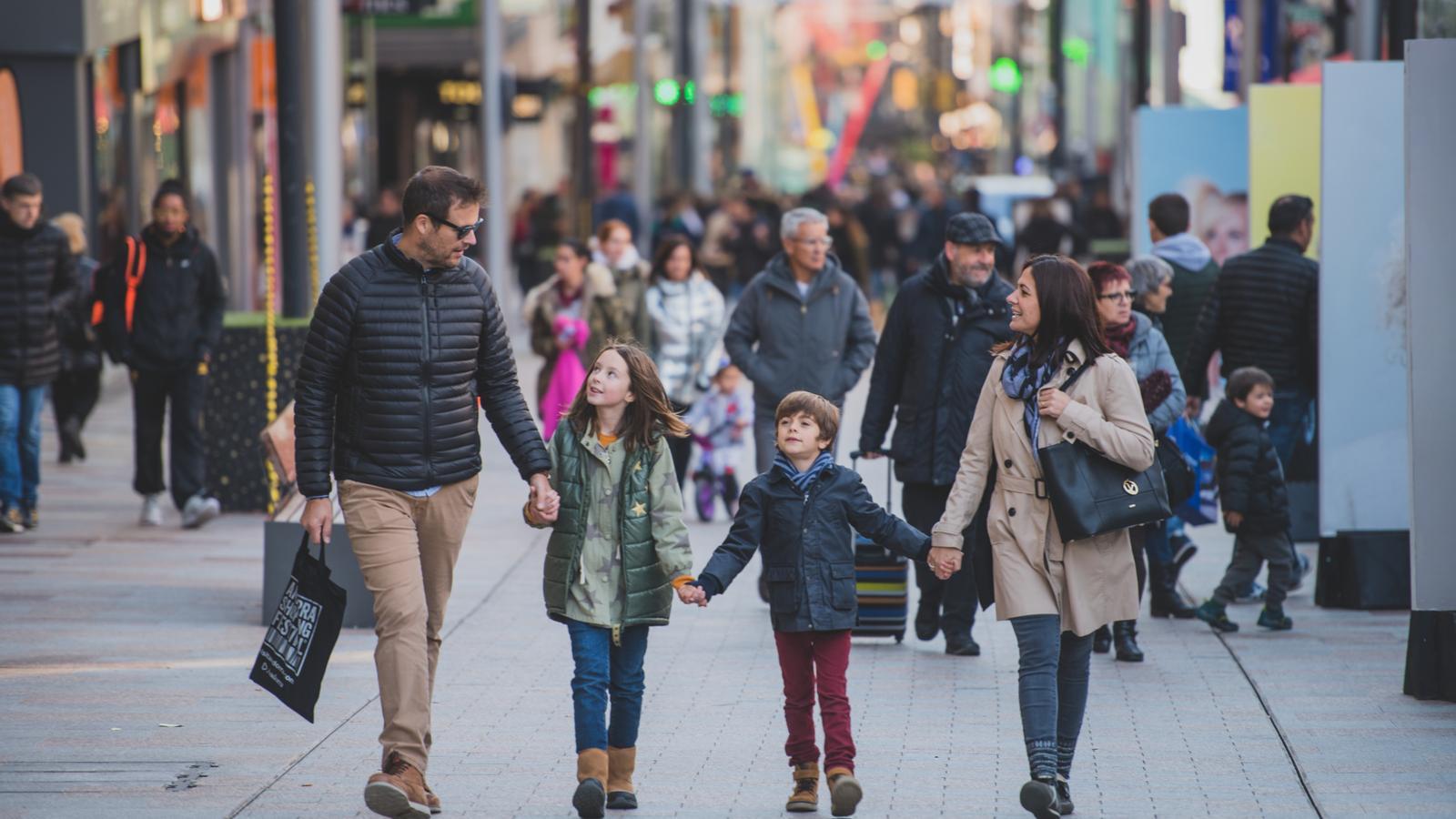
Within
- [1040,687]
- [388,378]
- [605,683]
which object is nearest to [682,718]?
[605,683]

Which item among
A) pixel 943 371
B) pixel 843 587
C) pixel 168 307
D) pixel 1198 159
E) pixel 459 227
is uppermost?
pixel 1198 159

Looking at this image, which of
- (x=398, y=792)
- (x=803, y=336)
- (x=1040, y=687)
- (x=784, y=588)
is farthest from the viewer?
(x=803, y=336)

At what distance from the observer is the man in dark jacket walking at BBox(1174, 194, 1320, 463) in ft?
35.4

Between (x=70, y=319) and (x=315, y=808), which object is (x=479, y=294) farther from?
(x=70, y=319)

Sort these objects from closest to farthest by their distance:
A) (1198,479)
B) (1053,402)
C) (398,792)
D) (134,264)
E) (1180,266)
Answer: (398,792), (1053,402), (1198,479), (1180,266), (134,264)

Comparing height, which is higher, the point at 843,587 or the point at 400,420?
the point at 400,420

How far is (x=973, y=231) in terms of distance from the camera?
9023 mm

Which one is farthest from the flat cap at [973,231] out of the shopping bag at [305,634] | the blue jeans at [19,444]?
the blue jeans at [19,444]

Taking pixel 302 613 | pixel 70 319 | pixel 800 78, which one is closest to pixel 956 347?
pixel 302 613

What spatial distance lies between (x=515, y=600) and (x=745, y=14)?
8988cm

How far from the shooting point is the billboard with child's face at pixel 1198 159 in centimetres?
1538

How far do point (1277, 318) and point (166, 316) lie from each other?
219 inches

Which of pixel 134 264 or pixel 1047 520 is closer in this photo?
pixel 1047 520

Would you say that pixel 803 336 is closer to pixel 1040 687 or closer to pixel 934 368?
pixel 934 368
